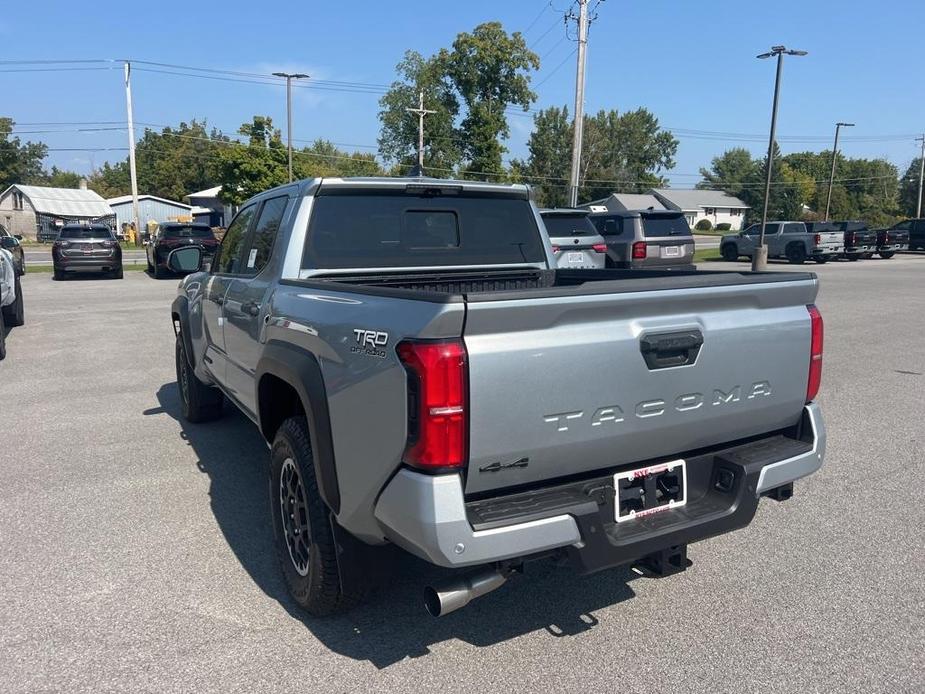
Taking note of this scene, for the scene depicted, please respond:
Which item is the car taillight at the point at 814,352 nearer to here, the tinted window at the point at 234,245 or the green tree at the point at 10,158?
the tinted window at the point at 234,245

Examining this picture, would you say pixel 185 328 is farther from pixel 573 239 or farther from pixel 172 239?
pixel 172 239

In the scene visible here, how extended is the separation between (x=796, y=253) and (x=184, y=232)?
2367cm

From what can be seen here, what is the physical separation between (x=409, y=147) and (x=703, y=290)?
2722 inches

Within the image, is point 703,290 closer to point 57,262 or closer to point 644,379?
point 644,379

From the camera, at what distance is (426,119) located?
61688mm

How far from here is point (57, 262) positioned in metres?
21.3

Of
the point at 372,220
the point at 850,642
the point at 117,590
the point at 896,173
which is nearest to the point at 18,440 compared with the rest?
the point at 117,590

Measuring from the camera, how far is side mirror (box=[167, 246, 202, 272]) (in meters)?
5.78

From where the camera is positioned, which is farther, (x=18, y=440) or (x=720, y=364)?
(x=18, y=440)

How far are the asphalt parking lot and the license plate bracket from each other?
656 millimetres

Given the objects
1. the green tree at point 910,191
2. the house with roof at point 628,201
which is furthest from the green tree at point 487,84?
the green tree at point 910,191

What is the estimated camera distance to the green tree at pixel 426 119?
6156 centimetres

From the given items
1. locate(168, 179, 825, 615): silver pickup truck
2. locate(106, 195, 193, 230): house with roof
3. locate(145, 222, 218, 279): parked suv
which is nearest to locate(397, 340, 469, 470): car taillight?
locate(168, 179, 825, 615): silver pickup truck

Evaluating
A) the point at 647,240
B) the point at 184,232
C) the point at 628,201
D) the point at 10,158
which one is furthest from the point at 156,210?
the point at 647,240
